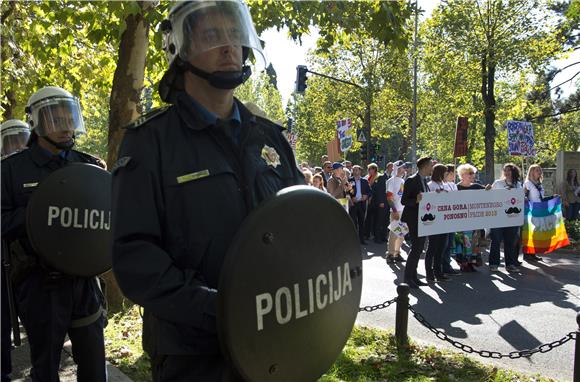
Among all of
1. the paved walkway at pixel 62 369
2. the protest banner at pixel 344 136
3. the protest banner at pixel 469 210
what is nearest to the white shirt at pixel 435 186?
the protest banner at pixel 469 210

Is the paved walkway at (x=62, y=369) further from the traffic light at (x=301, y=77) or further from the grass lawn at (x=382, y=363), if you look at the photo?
the traffic light at (x=301, y=77)

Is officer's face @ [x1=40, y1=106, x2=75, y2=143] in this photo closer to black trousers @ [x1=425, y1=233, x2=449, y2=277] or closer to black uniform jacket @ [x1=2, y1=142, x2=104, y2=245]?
black uniform jacket @ [x1=2, y1=142, x2=104, y2=245]

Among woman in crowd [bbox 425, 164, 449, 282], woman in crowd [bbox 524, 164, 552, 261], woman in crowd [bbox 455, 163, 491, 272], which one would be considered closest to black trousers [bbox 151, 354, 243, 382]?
woman in crowd [bbox 425, 164, 449, 282]

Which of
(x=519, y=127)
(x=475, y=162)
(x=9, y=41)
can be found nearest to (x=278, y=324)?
(x=9, y=41)

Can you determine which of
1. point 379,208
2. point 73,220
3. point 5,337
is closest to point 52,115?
point 73,220

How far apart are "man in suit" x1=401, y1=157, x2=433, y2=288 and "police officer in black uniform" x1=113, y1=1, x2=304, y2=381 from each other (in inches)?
261

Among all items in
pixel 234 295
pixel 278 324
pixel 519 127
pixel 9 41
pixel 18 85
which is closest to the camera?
pixel 234 295

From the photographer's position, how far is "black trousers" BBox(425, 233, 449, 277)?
8695 millimetres

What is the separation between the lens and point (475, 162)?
38.8 meters

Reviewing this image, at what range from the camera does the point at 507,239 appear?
31.7ft

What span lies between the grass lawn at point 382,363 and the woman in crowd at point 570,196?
37.2 feet

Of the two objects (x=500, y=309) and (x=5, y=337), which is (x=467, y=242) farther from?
(x=5, y=337)

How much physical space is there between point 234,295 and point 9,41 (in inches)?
250

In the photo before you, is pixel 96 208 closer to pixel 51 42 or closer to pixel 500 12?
pixel 51 42
